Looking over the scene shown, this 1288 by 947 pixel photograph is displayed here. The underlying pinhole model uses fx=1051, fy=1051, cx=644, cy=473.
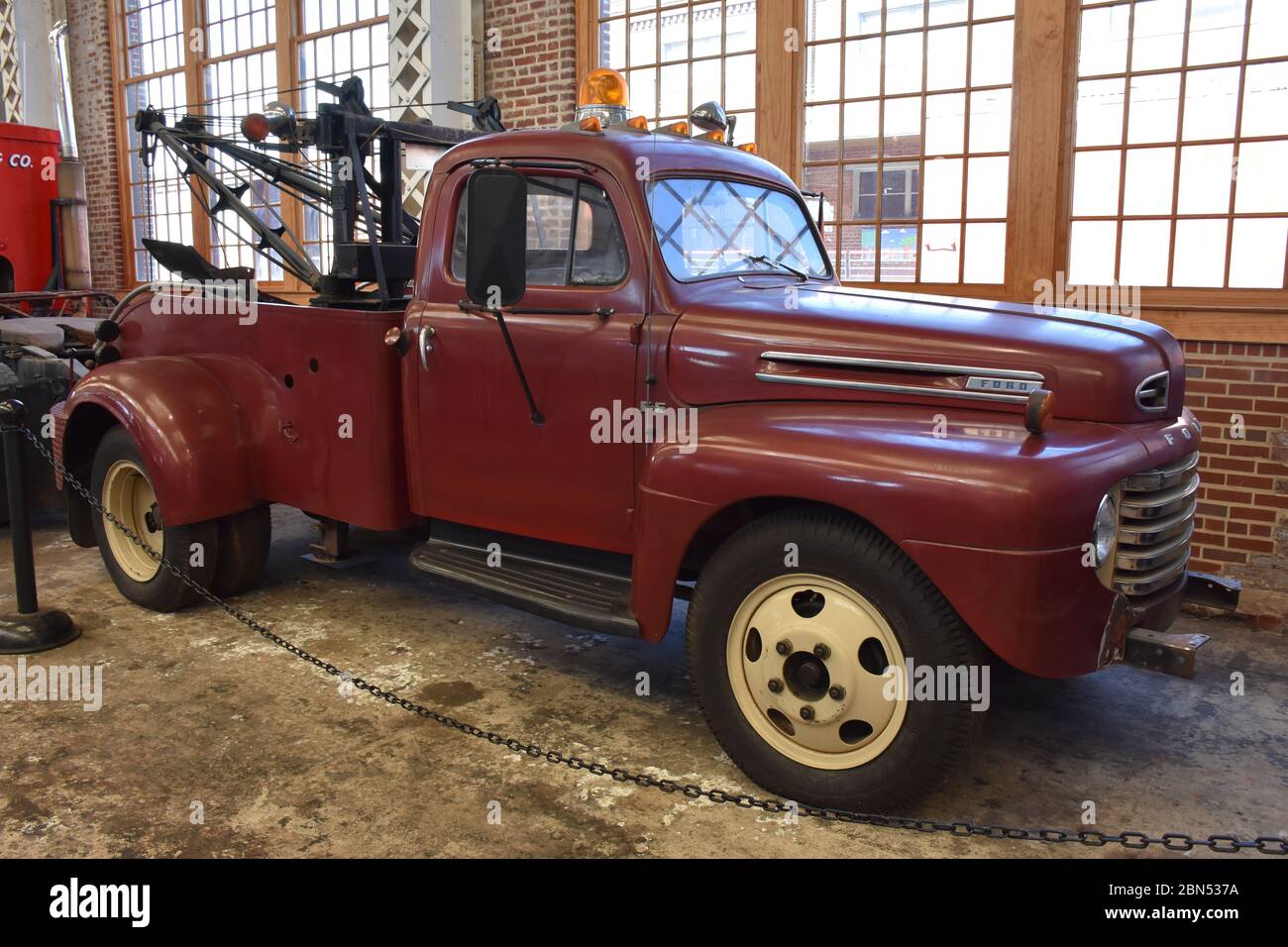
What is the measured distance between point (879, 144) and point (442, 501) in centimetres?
389

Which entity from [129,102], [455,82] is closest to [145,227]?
[129,102]

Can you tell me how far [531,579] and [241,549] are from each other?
1.85m

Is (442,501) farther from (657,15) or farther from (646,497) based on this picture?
(657,15)

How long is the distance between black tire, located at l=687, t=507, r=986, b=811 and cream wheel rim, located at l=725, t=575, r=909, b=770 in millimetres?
25

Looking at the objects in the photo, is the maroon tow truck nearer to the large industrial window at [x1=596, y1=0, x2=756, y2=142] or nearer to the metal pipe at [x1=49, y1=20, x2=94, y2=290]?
the large industrial window at [x1=596, y1=0, x2=756, y2=142]

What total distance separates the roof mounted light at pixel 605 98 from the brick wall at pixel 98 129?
1061cm

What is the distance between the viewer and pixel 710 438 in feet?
10.6

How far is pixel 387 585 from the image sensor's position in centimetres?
531

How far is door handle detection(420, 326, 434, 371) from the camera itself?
3945 millimetres

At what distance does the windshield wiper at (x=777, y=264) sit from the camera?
12.6 feet

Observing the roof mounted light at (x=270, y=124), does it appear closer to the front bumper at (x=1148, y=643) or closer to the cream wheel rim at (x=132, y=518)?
the cream wheel rim at (x=132, y=518)

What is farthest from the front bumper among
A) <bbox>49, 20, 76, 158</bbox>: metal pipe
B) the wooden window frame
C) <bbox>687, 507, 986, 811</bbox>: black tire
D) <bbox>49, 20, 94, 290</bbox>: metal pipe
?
<bbox>49, 20, 76, 158</bbox>: metal pipe

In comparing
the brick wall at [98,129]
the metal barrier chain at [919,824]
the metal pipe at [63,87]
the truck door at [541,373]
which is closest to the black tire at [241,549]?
the truck door at [541,373]

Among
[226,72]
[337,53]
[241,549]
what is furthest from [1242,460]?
[226,72]
